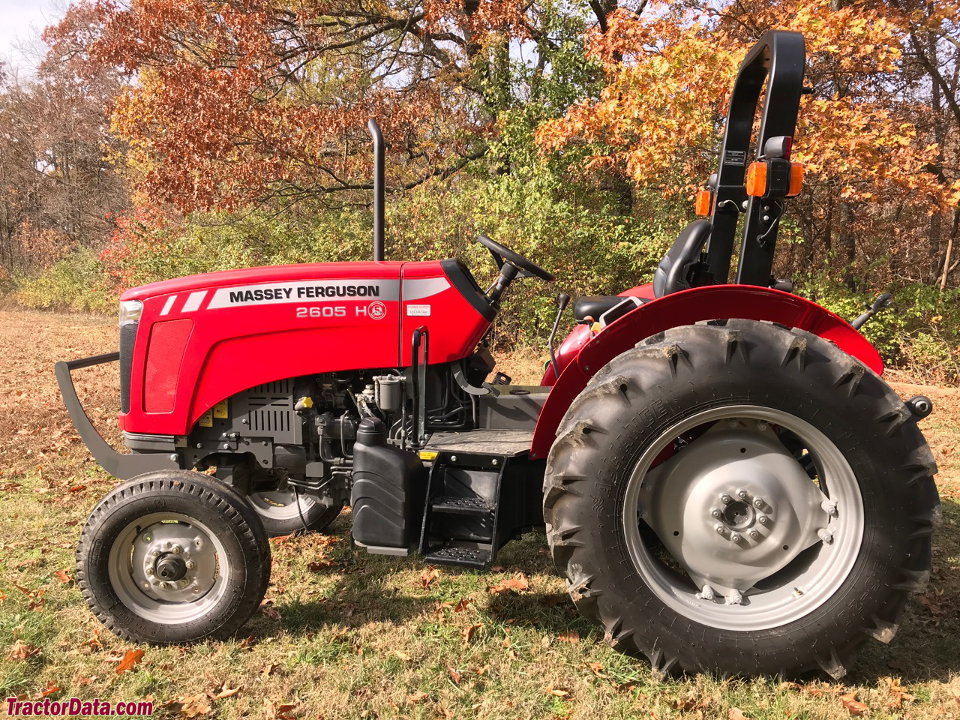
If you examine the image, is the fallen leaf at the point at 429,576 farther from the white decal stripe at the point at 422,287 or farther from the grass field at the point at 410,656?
the white decal stripe at the point at 422,287

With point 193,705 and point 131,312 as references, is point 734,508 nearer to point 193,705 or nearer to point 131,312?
point 193,705

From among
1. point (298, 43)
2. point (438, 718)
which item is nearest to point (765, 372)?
point (438, 718)

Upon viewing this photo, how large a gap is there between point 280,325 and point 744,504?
6.38 ft

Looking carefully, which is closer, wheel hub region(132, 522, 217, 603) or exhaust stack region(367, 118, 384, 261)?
wheel hub region(132, 522, 217, 603)

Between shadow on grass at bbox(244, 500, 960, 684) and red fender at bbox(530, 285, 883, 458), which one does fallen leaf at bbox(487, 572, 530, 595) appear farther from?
red fender at bbox(530, 285, 883, 458)

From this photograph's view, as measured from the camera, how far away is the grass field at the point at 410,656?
2230mm

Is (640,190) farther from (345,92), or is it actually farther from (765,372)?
(765,372)

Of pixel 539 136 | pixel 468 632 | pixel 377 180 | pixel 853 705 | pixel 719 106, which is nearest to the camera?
pixel 853 705

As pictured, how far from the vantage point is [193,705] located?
7.35 feet

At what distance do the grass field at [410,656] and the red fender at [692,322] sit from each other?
0.82 m

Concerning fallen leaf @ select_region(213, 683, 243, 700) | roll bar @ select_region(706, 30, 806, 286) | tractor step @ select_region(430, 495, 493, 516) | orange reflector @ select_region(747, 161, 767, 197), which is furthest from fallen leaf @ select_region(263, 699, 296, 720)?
orange reflector @ select_region(747, 161, 767, 197)

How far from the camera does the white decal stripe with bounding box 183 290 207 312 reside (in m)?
2.88

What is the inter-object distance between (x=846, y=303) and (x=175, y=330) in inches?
330

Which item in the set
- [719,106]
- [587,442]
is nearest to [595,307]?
[587,442]
